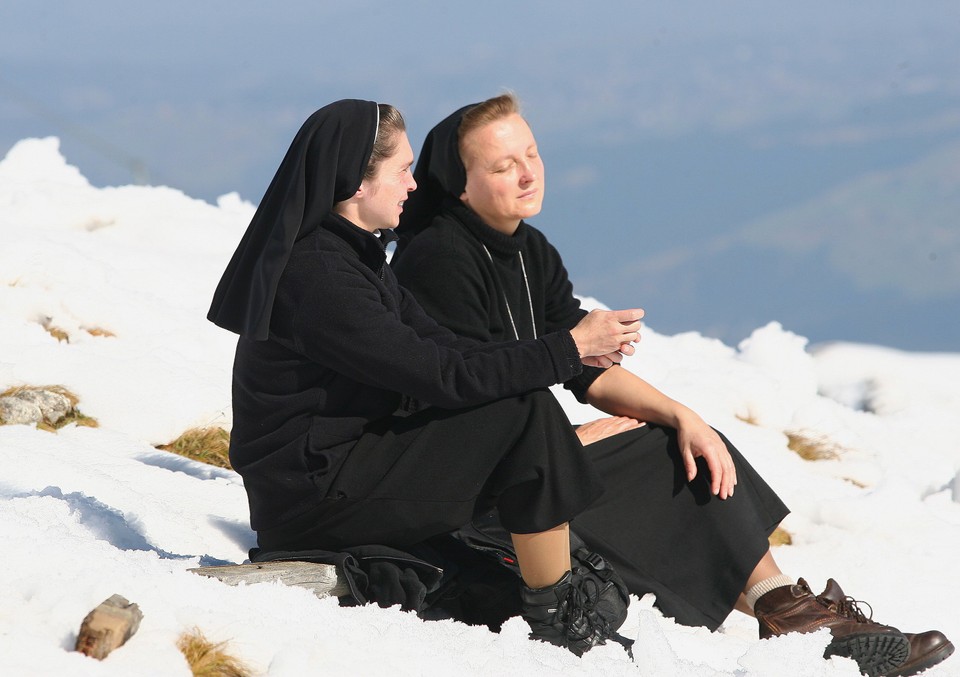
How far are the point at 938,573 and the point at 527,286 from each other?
93.2 inches

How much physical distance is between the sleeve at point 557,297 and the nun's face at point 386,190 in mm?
1013

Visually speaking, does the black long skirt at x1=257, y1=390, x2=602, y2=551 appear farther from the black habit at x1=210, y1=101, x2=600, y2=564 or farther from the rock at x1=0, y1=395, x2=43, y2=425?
the rock at x1=0, y1=395, x2=43, y2=425

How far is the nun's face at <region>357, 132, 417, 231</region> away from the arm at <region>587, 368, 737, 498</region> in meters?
1.09

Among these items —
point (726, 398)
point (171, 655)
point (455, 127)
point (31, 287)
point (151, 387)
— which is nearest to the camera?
point (171, 655)

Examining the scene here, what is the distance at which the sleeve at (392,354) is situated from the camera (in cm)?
288

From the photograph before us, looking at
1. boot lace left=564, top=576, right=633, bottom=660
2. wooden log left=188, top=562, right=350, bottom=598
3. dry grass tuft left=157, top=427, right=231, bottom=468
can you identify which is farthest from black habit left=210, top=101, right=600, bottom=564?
dry grass tuft left=157, top=427, right=231, bottom=468

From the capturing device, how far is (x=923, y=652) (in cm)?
344

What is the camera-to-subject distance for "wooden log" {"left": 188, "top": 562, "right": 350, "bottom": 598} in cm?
284

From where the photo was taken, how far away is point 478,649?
265 centimetres

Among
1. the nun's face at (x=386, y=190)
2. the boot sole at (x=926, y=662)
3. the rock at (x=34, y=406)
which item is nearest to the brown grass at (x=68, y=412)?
the rock at (x=34, y=406)

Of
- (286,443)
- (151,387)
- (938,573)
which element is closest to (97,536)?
(286,443)

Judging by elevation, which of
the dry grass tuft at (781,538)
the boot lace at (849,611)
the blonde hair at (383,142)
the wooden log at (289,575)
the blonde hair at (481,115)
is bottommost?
the dry grass tuft at (781,538)

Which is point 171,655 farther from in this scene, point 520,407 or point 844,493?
point 844,493

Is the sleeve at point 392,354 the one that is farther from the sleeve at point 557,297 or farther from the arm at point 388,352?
the sleeve at point 557,297
